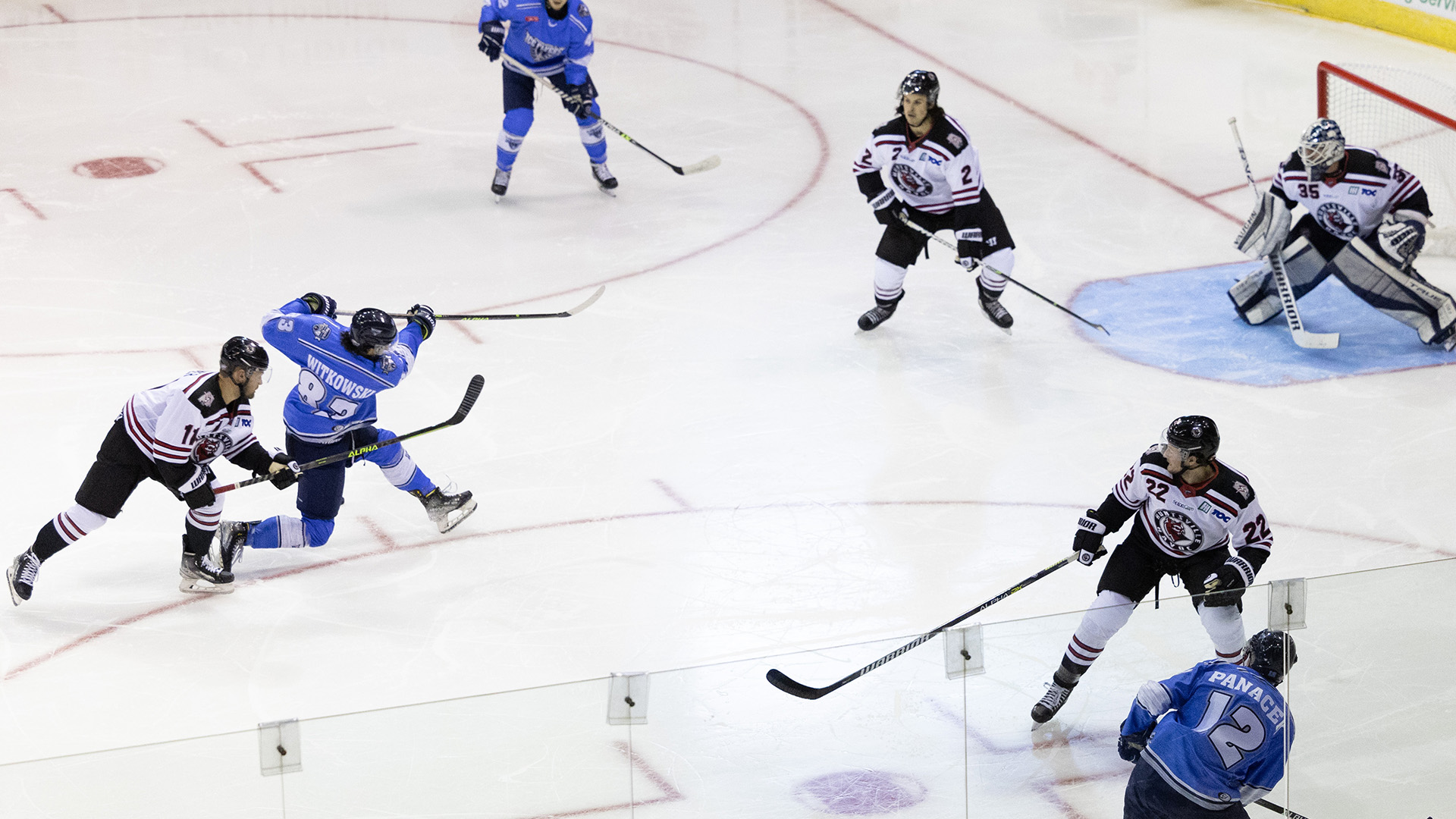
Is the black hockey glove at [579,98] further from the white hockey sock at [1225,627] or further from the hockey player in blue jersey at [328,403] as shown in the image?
the white hockey sock at [1225,627]

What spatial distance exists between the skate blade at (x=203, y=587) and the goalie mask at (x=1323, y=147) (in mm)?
4259

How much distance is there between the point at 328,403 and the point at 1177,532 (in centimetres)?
243

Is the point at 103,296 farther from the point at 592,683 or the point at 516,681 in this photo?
the point at 592,683

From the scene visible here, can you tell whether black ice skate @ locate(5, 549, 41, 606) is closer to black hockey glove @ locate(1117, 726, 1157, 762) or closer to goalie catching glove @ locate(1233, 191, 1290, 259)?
black hockey glove @ locate(1117, 726, 1157, 762)

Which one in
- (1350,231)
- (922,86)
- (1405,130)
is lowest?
(1405,130)

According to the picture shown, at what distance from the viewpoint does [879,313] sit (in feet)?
24.3

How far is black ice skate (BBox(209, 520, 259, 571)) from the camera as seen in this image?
5359 millimetres

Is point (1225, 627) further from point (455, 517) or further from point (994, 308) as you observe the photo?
point (994, 308)

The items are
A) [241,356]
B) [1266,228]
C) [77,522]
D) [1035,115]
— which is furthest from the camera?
[1035,115]

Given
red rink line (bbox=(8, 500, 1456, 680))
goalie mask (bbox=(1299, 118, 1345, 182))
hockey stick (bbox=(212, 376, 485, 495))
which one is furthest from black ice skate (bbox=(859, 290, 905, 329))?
hockey stick (bbox=(212, 376, 485, 495))

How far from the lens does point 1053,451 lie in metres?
6.37

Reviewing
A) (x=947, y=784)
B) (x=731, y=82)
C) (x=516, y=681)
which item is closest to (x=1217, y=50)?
(x=731, y=82)

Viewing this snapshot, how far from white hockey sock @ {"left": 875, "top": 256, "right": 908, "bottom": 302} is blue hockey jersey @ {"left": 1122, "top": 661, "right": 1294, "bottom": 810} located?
373 cm

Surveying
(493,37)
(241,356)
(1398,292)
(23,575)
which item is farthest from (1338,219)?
(23,575)
